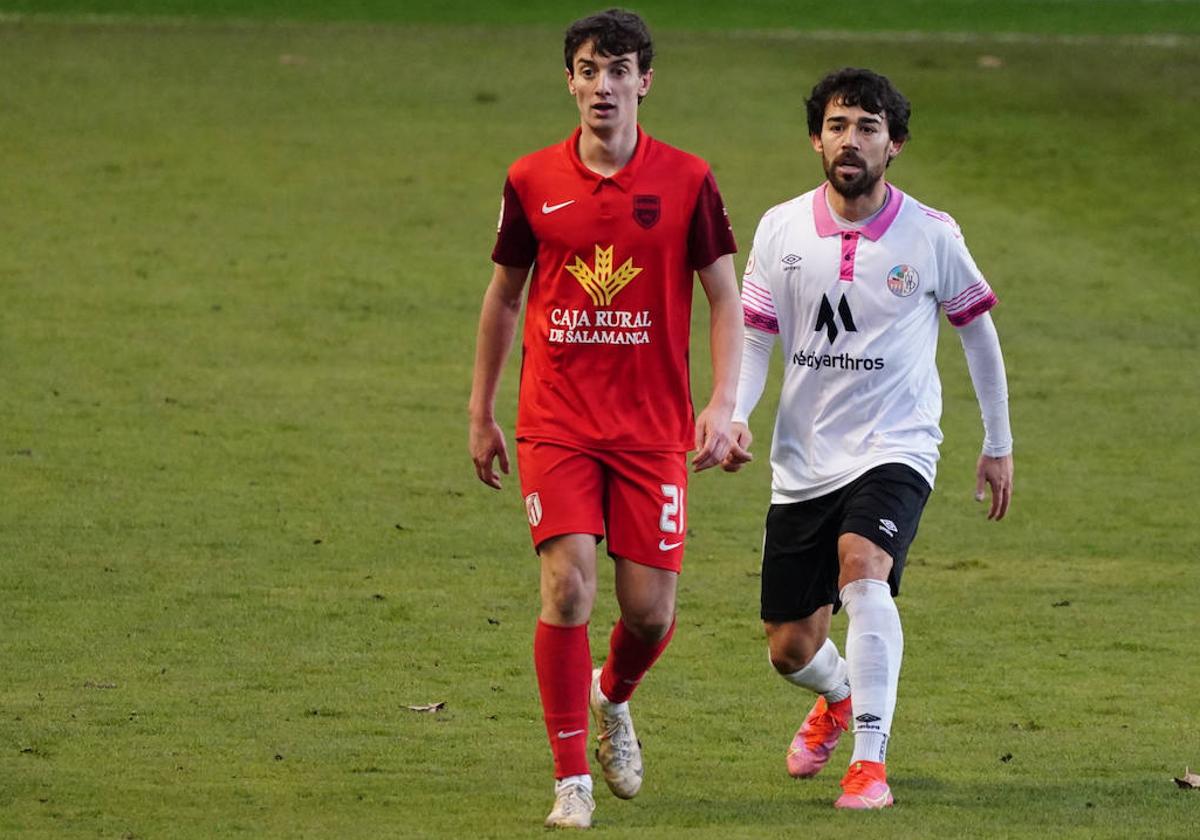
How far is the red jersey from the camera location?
21.1 ft

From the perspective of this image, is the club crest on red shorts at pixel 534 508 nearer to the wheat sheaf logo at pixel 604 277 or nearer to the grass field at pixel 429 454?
the wheat sheaf logo at pixel 604 277

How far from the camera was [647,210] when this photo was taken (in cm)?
643

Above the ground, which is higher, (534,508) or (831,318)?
(831,318)

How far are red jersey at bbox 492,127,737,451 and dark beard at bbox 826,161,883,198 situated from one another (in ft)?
2.15

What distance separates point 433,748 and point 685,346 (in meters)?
1.71

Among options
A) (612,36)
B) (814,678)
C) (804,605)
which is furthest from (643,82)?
(814,678)

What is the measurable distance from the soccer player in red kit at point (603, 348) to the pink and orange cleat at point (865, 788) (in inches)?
24.3

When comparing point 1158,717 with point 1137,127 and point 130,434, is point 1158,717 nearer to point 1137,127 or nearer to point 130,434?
point 130,434

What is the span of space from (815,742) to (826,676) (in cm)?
24

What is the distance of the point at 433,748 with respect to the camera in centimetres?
739

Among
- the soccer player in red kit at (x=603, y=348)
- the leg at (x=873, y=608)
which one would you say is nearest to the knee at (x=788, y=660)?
the leg at (x=873, y=608)

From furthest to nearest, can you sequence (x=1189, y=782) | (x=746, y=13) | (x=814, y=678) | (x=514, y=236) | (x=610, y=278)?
(x=746, y=13), (x=814, y=678), (x=1189, y=782), (x=514, y=236), (x=610, y=278)

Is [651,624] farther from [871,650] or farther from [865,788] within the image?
[865,788]

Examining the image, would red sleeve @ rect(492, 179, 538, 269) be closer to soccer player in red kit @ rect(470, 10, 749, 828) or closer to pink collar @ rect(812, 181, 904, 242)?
soccer player in red kit @ rect(470, 10, 749, 828)
